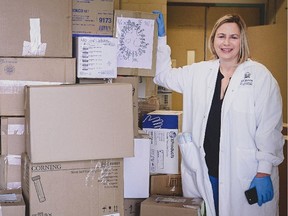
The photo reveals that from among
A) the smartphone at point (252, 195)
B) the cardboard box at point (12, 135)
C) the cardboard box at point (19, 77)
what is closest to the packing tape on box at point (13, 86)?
the cardboard box at point (19, 77)

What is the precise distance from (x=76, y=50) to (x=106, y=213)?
826 mm

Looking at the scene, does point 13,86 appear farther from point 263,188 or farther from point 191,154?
point 263,188

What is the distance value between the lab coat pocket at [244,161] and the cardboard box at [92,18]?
962 mm

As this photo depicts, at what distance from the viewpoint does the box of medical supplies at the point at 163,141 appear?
2.84m

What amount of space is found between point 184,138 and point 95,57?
72 centimetres

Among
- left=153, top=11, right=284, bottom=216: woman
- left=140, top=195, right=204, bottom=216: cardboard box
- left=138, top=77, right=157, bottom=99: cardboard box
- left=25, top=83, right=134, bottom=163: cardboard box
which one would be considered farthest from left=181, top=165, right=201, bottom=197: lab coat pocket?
left=25, top=83, right=134, bottom=163: cardboard box

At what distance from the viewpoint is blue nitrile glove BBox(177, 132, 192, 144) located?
2.75 meters

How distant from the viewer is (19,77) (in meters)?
2.37

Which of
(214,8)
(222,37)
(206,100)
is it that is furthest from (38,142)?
(214,8)

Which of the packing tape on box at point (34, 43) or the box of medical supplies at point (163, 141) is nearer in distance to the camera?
the packing tape on box at point (34, 43)

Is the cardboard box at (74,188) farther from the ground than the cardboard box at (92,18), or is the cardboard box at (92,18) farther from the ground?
the cardboard box at (92,18)

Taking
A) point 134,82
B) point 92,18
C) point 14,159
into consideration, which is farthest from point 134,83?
point 14,159

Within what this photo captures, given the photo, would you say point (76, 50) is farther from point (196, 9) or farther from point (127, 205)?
point (196, 9)

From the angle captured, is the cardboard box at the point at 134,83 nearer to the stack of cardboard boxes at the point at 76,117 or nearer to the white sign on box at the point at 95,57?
the stack of cardboard boxes at the point at 76,117
